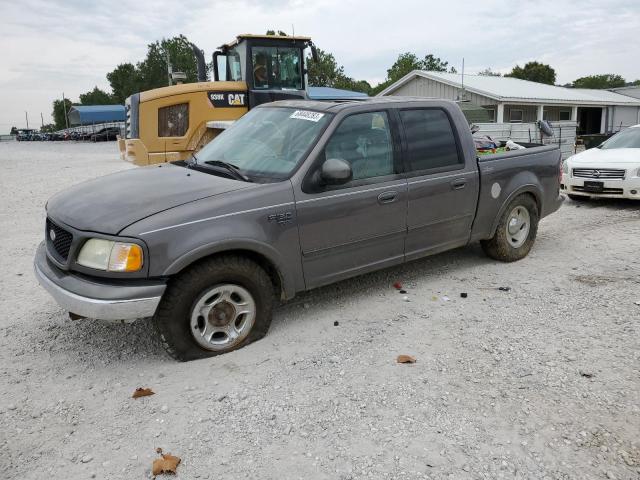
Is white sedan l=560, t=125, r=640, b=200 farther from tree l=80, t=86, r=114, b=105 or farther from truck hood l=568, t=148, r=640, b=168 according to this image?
tree l=80, t=86, r=114, b=105

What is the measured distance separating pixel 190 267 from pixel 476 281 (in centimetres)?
314

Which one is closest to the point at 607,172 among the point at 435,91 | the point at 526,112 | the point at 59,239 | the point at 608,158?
the point at 608,158

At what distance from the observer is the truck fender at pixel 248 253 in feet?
11.4

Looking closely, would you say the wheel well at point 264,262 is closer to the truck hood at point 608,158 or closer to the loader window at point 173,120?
the loader window at point 173,120

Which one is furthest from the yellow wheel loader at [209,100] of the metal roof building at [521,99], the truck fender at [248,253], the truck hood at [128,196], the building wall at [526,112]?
the building wall at [526,112]

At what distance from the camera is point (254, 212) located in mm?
3801

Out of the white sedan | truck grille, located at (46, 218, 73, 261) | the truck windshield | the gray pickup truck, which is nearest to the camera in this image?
the gray pickup truck

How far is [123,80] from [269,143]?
89.0 metres

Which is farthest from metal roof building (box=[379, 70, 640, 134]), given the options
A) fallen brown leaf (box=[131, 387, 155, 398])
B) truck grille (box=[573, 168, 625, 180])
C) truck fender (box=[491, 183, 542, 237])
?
fallen brown leaf (box=[131, 387, 155, 398])

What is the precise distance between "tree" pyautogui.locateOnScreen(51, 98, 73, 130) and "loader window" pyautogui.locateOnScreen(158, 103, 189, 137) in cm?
10683

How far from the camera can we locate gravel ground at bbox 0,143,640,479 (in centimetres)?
273

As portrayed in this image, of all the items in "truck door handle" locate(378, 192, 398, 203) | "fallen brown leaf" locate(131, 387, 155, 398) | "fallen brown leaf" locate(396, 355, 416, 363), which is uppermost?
"truck door handle" locate(378, 192, 398, 203)

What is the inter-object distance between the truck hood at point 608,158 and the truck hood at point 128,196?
315 inches

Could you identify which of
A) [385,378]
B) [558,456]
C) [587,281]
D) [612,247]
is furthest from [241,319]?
[612,247]
